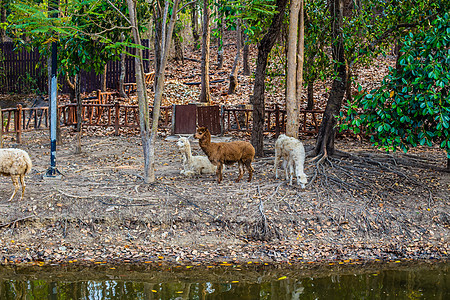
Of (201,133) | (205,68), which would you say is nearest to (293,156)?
(201,133)

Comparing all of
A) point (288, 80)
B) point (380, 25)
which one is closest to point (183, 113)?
point (288, 80)

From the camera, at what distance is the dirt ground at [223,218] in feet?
27.9

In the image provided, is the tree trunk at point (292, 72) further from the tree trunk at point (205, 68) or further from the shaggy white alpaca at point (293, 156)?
the tree trunk at point (205, 68)

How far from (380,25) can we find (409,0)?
92 cm

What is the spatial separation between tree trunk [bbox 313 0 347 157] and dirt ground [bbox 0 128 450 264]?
1.24 meters

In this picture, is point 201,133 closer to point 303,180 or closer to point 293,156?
point 293,156

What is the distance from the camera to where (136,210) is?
365 inches

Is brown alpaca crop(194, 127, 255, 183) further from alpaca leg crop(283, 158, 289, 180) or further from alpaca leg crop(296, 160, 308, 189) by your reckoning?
alpaca leg crop(296, 160, 308, 189)

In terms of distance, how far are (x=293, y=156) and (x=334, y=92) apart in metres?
3.15

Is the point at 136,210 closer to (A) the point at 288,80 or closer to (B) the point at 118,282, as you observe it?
(B) the point at 118,282

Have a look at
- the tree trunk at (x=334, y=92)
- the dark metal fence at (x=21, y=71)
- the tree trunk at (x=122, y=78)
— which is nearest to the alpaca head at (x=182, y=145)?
the tree trunk at (x=334, y=92)

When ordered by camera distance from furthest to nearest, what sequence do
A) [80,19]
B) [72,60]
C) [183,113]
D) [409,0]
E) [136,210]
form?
[183,113], [409,0], [72,60], [80,19], [136,210]

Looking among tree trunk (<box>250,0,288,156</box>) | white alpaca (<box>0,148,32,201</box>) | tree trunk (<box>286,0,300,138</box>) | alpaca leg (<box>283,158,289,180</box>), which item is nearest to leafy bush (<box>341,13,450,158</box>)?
alpaca leg (<box>283,158,289,180</box>)

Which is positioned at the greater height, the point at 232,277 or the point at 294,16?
the point at 294,16
